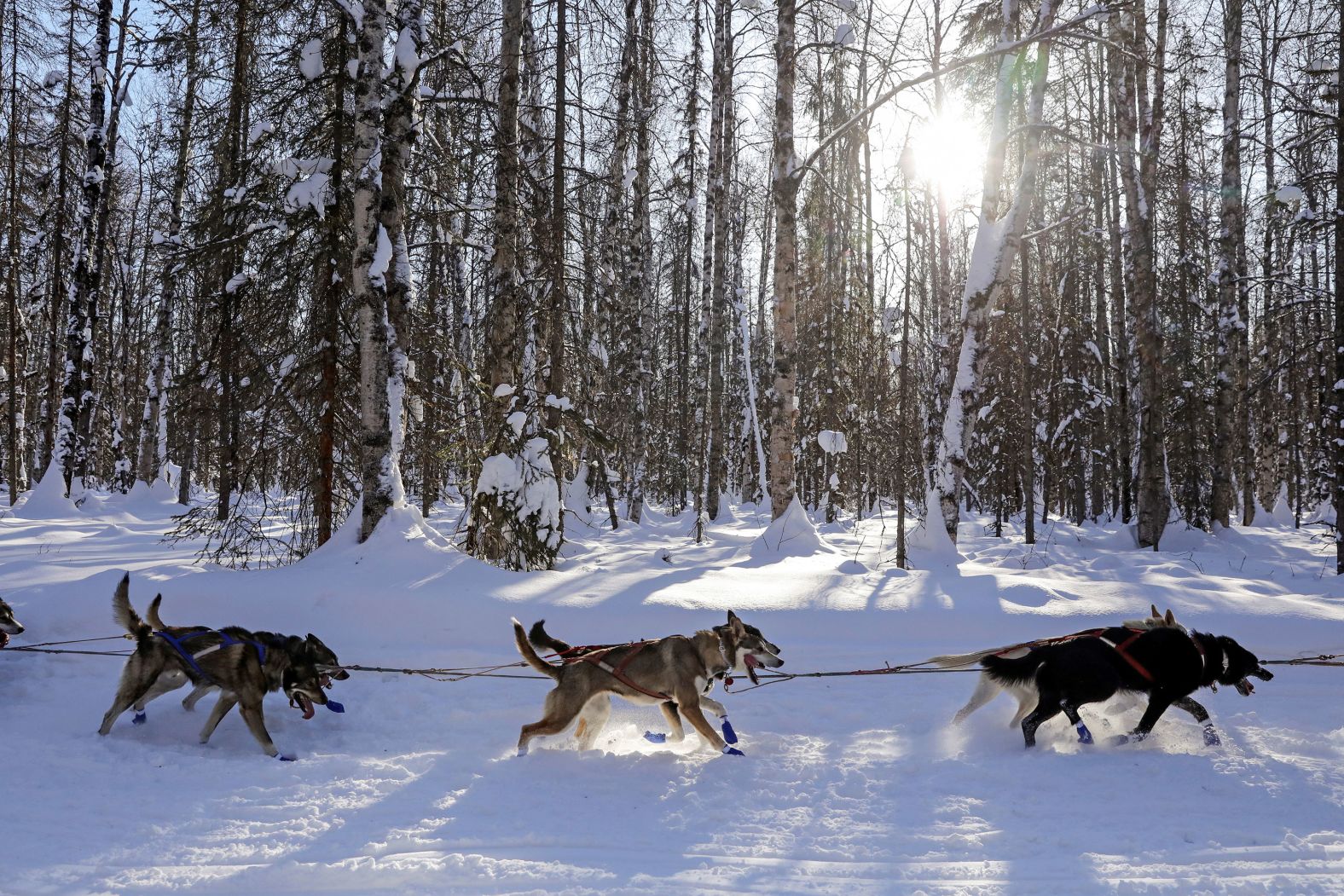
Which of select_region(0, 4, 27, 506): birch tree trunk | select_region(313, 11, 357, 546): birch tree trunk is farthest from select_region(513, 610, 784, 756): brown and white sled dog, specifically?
select_region(0, 4, 27, 506): birch tree trunk

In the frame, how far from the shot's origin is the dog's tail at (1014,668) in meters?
4.99

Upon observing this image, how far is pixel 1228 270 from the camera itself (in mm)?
15375

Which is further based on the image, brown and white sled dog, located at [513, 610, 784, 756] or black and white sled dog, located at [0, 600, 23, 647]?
black and white sled dog, located at [0, 600, 23, 647]

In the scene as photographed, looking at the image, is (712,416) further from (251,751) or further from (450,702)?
(251,751)

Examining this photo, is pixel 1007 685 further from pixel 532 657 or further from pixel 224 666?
pixel 224 666

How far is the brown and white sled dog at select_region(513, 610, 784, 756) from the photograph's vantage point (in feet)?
16.3

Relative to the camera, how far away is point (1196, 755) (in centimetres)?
479

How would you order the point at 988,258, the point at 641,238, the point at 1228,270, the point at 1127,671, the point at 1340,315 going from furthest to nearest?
the point at 641,238 < the point at 1228,270 < the point at 1340,315 < the point at 988,258 < the point at 1127,671

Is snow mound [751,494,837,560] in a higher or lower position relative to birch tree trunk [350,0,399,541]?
lower

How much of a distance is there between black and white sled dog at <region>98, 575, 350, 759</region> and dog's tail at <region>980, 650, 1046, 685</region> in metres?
4.05

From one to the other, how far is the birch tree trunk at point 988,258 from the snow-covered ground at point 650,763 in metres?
2.16

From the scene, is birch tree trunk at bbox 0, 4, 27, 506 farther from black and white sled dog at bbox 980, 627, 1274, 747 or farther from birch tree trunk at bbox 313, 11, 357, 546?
black and white sled dog at bbox 980, 627, 1274, 747

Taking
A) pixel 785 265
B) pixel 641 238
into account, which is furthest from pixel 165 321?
pixel 785 265

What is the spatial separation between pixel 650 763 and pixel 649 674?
20.2 inches
